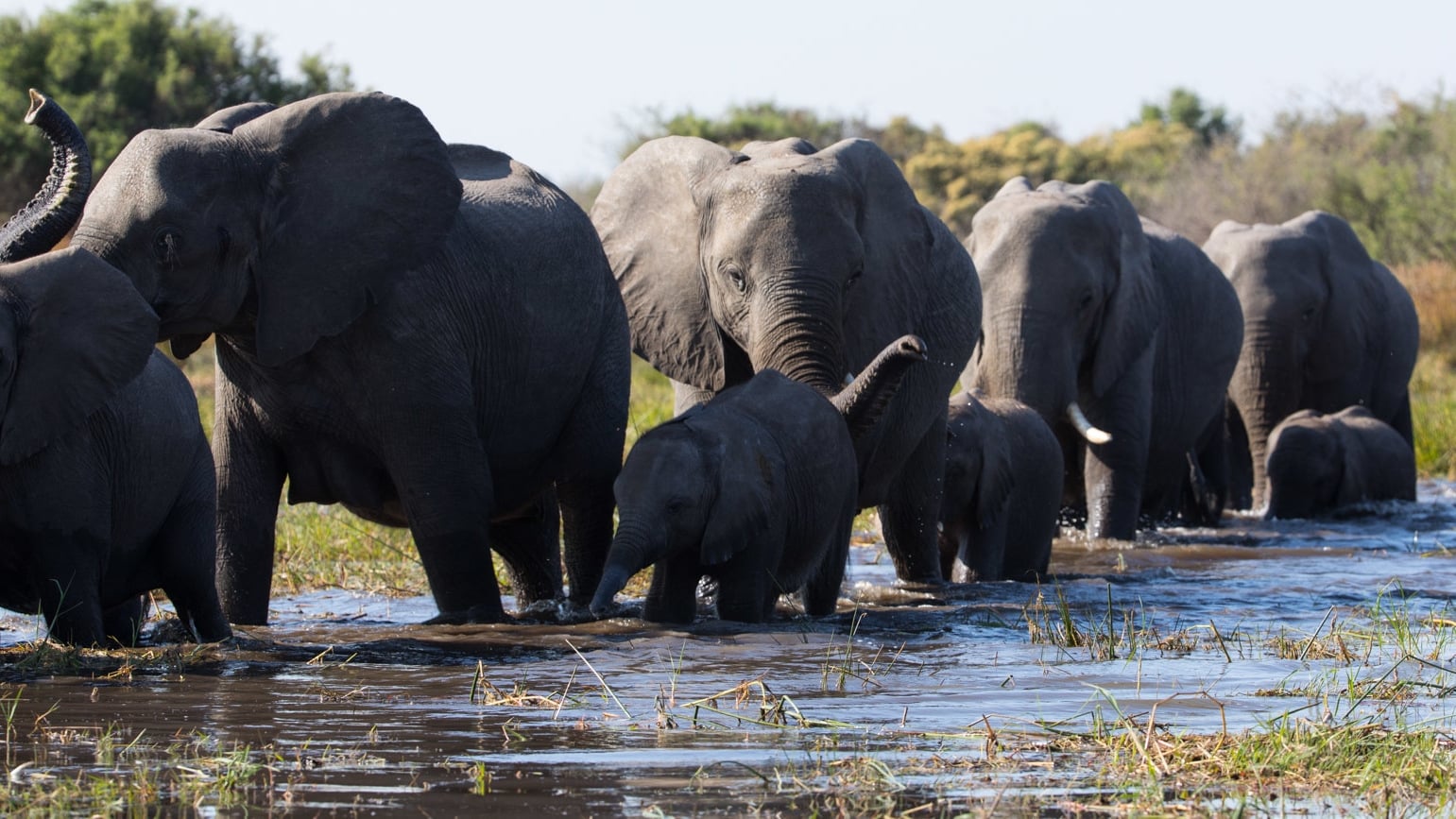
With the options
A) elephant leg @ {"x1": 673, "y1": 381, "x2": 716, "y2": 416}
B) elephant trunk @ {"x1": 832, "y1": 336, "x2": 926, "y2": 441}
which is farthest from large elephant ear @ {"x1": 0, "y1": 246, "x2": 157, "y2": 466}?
elephant leg @ {"x1": 673, "y1": 381, "x2": 716, "y2": 416}

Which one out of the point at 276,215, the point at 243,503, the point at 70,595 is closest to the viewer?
the point at 70,595

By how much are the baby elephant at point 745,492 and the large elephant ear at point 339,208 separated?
38.9 inches

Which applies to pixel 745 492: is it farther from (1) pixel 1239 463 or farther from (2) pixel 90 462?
(1) pixel 1239 463

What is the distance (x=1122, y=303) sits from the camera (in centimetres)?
1188

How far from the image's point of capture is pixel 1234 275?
15.2 metres

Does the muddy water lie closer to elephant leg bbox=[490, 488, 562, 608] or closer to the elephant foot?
the elephant foot

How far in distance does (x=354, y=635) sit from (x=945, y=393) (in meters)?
2.91

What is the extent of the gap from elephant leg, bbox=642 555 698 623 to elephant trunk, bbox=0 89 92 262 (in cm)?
213

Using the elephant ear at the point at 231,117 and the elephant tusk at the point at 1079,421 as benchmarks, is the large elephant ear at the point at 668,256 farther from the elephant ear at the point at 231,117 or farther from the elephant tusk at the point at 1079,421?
the elephant tusk at the point at 1079,421

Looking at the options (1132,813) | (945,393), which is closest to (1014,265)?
(945,393)

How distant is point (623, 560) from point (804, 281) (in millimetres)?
1563

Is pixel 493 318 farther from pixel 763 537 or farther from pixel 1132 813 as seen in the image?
pixel 1132 813

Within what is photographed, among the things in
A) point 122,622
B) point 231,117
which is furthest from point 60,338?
point 122,622

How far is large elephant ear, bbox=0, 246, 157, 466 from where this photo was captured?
5863 millimetres
